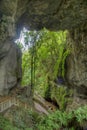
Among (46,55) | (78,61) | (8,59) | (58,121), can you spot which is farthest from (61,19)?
(46,55)

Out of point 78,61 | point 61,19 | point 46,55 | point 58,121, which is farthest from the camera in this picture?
point 46,55

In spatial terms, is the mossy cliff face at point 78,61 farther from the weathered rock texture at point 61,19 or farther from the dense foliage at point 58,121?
the dense foliage at point 58,121

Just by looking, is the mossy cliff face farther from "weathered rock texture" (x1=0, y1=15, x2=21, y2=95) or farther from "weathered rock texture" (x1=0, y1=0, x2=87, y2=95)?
"weathered rock texture" (x1=0, y1=15, x2=21, y2=95)

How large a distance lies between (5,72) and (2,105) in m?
1.63

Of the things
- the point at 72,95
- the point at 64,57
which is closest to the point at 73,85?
the point at 72,95

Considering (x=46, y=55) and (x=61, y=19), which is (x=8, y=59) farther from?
(x=46, y=55)

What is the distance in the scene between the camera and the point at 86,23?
1441cm

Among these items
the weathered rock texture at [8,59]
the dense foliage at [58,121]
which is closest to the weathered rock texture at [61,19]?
the weathered rock texture at [8,59]

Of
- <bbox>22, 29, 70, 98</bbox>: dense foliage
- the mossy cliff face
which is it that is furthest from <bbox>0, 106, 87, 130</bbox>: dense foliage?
→ <bbox>22, 29, 70, 98</bbox>: dense foliage

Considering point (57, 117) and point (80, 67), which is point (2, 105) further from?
point (80, 67)

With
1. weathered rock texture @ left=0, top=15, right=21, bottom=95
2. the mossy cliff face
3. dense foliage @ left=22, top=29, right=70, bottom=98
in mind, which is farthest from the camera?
dense foliage @ left=22, top=29, right=70, bottom=98

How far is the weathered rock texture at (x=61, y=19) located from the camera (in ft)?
33.5

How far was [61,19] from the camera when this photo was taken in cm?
1270

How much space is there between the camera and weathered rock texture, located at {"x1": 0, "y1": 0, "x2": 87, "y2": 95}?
1022cm
